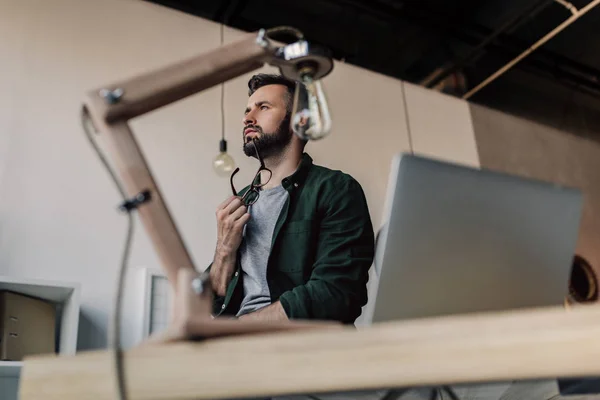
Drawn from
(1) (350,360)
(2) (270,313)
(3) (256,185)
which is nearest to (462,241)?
(1) (350,360)

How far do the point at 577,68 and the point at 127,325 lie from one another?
11.4ft

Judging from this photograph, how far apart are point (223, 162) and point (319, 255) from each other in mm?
889

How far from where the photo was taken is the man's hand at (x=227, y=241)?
1845mm

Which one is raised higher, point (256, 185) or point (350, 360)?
point (256, 185)

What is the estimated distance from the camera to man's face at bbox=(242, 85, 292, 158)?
2121mm

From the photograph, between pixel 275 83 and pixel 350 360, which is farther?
pixel 275 83

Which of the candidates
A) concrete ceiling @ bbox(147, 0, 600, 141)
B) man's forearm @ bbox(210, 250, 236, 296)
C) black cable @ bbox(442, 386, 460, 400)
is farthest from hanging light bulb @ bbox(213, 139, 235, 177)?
black cable @ bbox(442, 386, 460, 400)

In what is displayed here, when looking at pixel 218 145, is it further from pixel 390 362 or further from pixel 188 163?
pixel 390 362

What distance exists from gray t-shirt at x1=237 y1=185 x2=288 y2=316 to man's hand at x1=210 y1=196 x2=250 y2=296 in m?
0.02

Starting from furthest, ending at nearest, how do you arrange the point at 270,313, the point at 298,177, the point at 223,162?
the point at 223,162, the point at 298,177, the point at 270,313

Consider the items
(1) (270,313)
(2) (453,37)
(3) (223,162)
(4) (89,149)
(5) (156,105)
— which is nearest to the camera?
(5) (156,105)

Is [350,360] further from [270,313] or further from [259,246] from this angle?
[259,246]

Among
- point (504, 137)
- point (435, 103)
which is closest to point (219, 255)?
point (435, 103)

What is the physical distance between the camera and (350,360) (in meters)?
0.53
